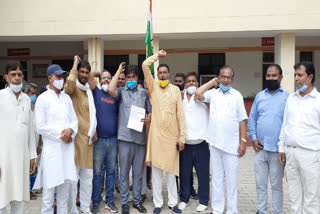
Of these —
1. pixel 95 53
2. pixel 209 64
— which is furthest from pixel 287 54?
pixel 95 53

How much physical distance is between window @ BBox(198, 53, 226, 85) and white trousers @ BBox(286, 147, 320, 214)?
1091 cm

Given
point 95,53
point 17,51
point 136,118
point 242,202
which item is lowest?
point 242,202

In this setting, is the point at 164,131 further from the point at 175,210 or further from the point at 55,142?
the point at 55,142

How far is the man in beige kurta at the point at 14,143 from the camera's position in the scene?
10.6ft

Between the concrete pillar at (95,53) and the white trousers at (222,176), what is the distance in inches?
270

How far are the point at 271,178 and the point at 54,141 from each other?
9.42ft

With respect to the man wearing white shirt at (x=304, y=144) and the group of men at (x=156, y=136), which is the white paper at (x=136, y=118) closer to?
the group of men at (x=156, y=136)

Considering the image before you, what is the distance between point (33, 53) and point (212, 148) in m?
13.3

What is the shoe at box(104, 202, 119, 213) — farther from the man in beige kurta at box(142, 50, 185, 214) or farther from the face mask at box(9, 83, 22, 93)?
the face mask at box(9, 83, 22, 93)

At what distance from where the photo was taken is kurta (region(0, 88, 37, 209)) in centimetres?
322

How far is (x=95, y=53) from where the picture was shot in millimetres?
10086

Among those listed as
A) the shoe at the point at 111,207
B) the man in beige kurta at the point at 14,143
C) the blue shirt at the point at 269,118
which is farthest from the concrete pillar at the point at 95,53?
the blue shirt at the point at 269,118

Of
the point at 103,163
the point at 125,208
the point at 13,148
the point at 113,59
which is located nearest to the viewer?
the point at 13,148

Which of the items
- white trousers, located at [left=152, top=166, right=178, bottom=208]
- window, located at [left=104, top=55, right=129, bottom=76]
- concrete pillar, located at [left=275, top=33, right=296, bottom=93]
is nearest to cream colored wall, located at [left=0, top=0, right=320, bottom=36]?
concrete pillar, located at [left=275, top=33, right=296, bottom=93]
